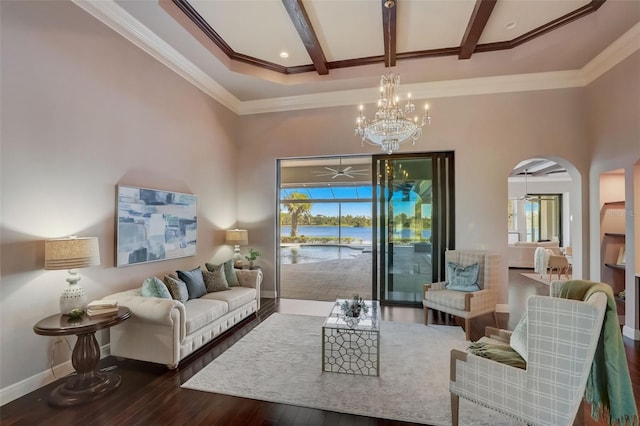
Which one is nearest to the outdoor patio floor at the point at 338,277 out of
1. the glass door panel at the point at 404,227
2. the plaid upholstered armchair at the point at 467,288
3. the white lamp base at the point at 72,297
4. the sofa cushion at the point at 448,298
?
the glass door panel at the point at 404,227

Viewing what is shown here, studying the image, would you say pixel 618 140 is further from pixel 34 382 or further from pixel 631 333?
pixel 34 382

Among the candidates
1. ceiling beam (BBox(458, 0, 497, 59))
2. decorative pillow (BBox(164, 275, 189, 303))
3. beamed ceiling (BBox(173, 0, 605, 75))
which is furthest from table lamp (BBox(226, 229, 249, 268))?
ceiling beam (BBox(458, 0, 497, 59))

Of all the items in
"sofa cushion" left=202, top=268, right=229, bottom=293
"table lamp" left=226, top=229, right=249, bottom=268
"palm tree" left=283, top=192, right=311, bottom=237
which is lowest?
"sofa cushion" left=202, top=268, right=229, bottom=293

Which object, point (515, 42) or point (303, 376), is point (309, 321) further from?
point (515, 42)

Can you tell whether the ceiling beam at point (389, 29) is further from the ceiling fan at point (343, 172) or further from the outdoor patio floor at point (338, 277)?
the ceiling fan at point (343, 172)

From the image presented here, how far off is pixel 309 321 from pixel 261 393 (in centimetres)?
187

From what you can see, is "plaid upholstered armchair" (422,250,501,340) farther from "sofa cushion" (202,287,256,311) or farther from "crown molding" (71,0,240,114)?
"crown molding" (71,0,240,114)

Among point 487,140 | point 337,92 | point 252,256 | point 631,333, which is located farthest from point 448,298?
point 337,92

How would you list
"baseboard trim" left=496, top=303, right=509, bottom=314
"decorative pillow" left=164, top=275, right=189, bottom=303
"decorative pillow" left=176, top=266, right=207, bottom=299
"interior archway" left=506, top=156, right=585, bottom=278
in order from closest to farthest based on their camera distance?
"decorative pillow" left=164, top=275, right=189, bottom=303
"decorative pillow" left=176, top=266, right=207, bottom=299
"baseboard trim" left=496, top=303, right=509, bottom=314
"interior archway" left=506, top=156, right=585, bottom=278

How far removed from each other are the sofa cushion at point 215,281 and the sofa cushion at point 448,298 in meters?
3.12

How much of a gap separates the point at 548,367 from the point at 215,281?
3.92 m

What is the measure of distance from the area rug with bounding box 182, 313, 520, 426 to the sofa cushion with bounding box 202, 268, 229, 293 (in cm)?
87

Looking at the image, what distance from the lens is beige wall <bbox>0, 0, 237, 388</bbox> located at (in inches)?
97.2

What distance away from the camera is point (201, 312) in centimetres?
335
